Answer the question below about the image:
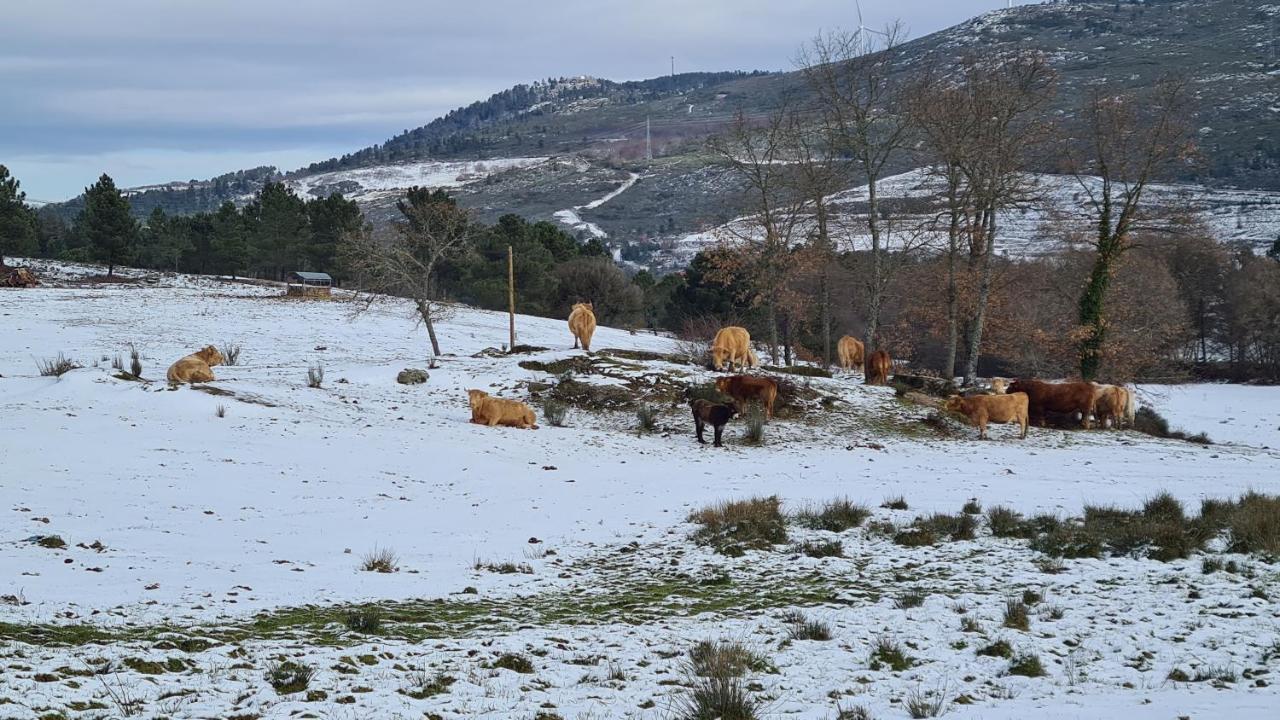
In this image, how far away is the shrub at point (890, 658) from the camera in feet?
22.1

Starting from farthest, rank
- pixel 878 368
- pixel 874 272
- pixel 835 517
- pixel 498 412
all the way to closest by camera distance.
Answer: pixel 874 272
pixel 878 368
pixel 498 412
pixel 835 517

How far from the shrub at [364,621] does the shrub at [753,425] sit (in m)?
13.0

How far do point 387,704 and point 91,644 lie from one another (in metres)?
2.43

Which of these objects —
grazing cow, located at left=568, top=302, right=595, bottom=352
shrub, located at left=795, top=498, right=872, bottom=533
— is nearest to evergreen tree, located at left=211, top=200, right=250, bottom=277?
grazing cow, located at left=568, top=302, right=595, bottom=352

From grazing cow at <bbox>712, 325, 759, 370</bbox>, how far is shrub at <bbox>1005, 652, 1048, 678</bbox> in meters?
19.4

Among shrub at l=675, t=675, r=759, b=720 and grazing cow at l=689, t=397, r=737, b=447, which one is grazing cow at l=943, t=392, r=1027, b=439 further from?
shrub at l=675, t=675, r=759, b=720

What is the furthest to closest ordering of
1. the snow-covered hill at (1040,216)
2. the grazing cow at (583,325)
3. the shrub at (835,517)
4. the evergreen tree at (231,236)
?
the evergreen tree at (231,236), the snow-covered hill at (1040,216), the grazing cow at (583,325), the shrub at (835,517)

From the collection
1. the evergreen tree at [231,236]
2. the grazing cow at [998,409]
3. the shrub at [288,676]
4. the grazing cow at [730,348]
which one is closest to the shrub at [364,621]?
the shrub at [288,676]

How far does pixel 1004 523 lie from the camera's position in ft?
37.8

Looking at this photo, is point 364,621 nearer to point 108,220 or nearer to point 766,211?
point 766,211

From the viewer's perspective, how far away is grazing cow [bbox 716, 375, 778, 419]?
21.4 meters

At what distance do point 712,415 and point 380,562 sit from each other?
35.2 feet

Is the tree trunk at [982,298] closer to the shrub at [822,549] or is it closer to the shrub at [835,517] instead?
the shrub at [835,517]

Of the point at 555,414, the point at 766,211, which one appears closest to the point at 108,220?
the point at 766,211
